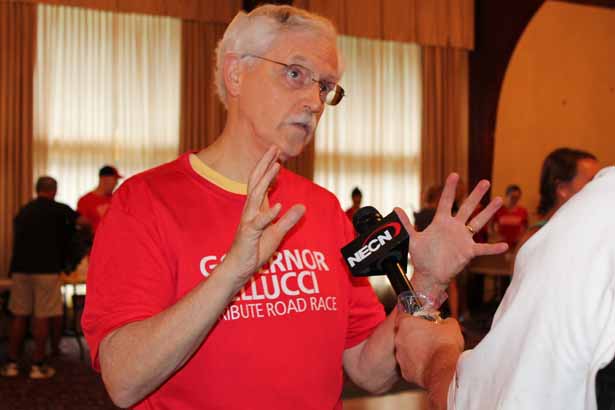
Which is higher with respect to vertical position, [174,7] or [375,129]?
[174,7]

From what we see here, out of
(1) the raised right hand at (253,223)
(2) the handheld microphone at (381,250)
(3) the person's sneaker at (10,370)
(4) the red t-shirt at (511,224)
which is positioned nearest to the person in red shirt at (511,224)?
(4) the red t-shirt at (511,224)

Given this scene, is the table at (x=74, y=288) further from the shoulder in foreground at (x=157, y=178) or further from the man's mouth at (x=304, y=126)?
the man's mouth at (x=304, y=126)

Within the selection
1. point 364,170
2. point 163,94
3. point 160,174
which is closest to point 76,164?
point 163,94

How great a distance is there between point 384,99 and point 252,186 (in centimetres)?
1001

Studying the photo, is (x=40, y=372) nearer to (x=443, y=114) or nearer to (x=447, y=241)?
(x=447, y=241)

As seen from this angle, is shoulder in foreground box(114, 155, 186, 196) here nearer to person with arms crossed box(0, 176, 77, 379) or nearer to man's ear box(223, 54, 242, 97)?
man's ear box(223, 54, 242, 97)

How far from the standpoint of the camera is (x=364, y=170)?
36.3ft

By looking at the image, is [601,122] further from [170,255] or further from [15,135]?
[170,255]

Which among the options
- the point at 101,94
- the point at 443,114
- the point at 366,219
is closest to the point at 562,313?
the point at 366,219

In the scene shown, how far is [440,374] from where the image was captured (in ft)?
4.41

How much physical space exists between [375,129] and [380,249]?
9607mm

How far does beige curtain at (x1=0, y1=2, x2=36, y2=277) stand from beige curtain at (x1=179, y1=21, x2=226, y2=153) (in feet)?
5.95

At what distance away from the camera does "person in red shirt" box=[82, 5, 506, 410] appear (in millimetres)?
1491

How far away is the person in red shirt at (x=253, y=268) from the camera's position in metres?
1.49
